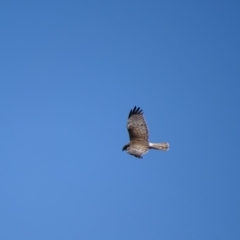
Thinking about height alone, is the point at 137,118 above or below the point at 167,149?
above

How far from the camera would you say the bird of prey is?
1558 cm

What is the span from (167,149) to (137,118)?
159cm

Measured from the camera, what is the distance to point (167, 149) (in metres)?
15.6

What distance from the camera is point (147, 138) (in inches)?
613

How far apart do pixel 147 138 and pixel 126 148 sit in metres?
0.94

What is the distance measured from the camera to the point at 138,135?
617 inches

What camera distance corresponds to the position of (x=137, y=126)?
15656mm

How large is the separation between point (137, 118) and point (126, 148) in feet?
4.01

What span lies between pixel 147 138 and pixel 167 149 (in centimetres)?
84

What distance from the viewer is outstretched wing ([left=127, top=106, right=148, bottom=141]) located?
15.6 meters

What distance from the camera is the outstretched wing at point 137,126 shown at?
15.6 metres

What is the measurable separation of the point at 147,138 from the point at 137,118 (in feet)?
2.73

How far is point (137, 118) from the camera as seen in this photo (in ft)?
51.5

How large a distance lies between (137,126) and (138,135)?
1.10ft
